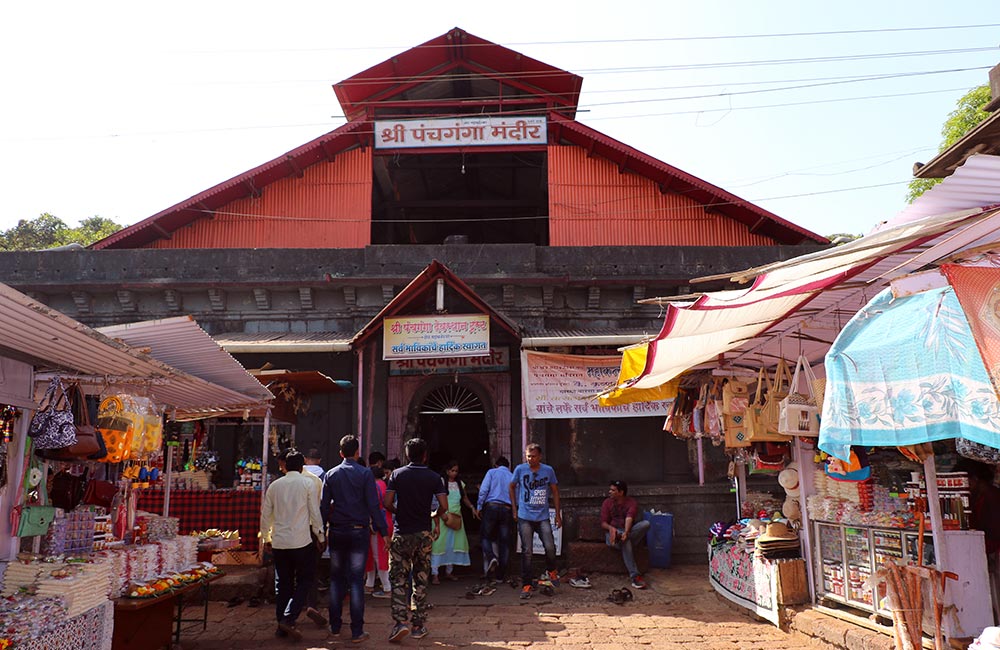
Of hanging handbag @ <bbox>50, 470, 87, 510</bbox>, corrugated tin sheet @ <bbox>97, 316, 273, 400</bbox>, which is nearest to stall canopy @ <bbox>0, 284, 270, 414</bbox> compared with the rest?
corrugated tin sheet @ <bbox>97, 316, 273, 400</bbox>

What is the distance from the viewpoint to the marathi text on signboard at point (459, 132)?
51.2ft

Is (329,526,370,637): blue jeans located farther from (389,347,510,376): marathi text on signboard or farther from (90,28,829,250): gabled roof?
(90,28,829,250): gabled roof

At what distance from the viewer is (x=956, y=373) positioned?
377 cm

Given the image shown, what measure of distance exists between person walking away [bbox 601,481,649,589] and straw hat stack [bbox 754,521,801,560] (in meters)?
3.06

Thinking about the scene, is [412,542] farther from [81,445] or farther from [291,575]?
[81,445]

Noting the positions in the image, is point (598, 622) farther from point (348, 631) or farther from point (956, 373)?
point (956, 373)

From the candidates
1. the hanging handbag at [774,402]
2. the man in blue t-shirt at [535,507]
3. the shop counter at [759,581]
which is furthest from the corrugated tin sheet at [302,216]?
the hanging handbag at [774,402]

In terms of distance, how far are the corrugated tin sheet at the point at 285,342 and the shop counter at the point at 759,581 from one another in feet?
20.3

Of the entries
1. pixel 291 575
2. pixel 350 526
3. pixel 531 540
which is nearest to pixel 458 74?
pixel 531 540

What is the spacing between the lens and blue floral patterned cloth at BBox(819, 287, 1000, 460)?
3678 millimetres

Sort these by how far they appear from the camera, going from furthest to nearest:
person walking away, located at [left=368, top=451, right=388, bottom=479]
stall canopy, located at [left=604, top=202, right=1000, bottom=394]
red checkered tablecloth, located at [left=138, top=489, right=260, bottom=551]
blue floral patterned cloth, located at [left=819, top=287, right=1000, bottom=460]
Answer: red checkered tablecloth, located at [left=138, top=489, right=260, bottom=551], person walking away, located at [left=368, top=451, right=388, bottom=479], stall canopy, located at [left=604, top=202, right=1000, bottom=394], blue floral patterned cloth, located at [left=819, top=287, right=1000, bottom=460]

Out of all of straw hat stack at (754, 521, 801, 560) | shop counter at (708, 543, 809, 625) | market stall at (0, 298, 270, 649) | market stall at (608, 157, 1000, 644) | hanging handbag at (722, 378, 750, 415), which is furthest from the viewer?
hanging handbag at (722, 378, 750, 415)

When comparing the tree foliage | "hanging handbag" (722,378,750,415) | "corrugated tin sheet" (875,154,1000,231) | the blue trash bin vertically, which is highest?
the tree foliage

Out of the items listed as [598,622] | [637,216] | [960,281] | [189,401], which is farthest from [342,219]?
[960,281]
